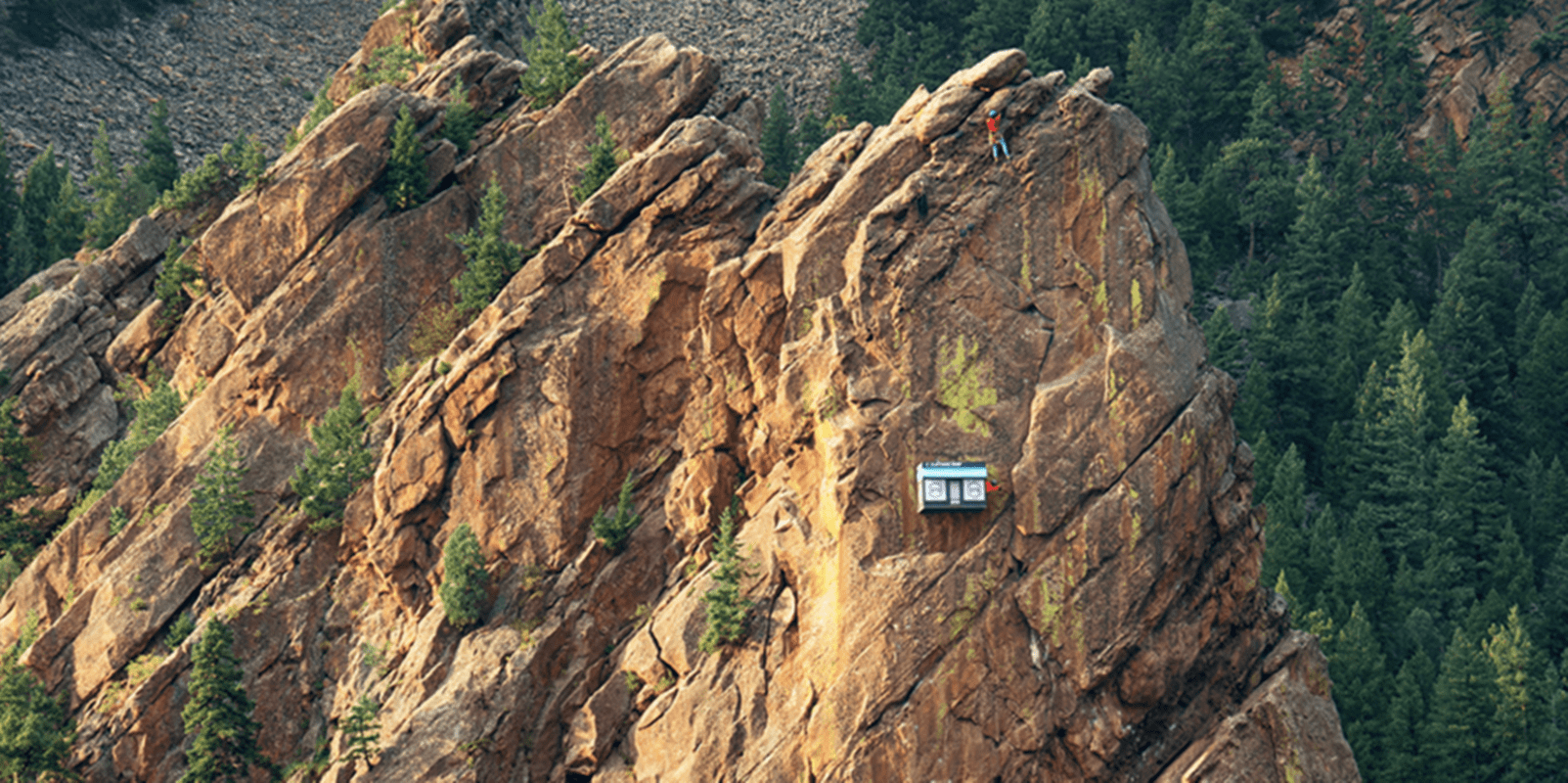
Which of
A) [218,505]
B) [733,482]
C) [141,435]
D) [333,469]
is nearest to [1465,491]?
[733,482]

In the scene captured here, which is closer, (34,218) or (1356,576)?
(1356,576)

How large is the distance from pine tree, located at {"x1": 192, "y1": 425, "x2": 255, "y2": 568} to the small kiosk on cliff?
2248cm

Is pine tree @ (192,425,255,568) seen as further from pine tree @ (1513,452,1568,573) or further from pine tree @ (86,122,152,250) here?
pine tree @ (1513,452,1568,573)

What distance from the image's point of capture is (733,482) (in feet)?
153

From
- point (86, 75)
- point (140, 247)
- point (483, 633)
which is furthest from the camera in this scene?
point (86, 75)

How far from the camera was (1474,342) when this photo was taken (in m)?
82.0

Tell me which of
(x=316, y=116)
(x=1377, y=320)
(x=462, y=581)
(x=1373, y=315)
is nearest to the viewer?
(x=462, y=581)

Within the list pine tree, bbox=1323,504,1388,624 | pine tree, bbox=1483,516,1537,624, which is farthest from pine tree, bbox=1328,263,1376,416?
pine tree, bbox=1483,516,1537,624

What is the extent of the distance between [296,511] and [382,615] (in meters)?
5.04

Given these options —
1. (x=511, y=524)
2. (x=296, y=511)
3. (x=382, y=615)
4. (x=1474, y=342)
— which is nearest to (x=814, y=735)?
(x=511, y=524)

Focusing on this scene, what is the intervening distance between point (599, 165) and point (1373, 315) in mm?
49769

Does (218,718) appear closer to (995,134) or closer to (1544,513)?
(995,134)

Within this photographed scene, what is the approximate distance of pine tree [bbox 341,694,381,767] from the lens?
143 ft

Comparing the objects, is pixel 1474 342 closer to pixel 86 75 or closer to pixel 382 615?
pixel 382 615
